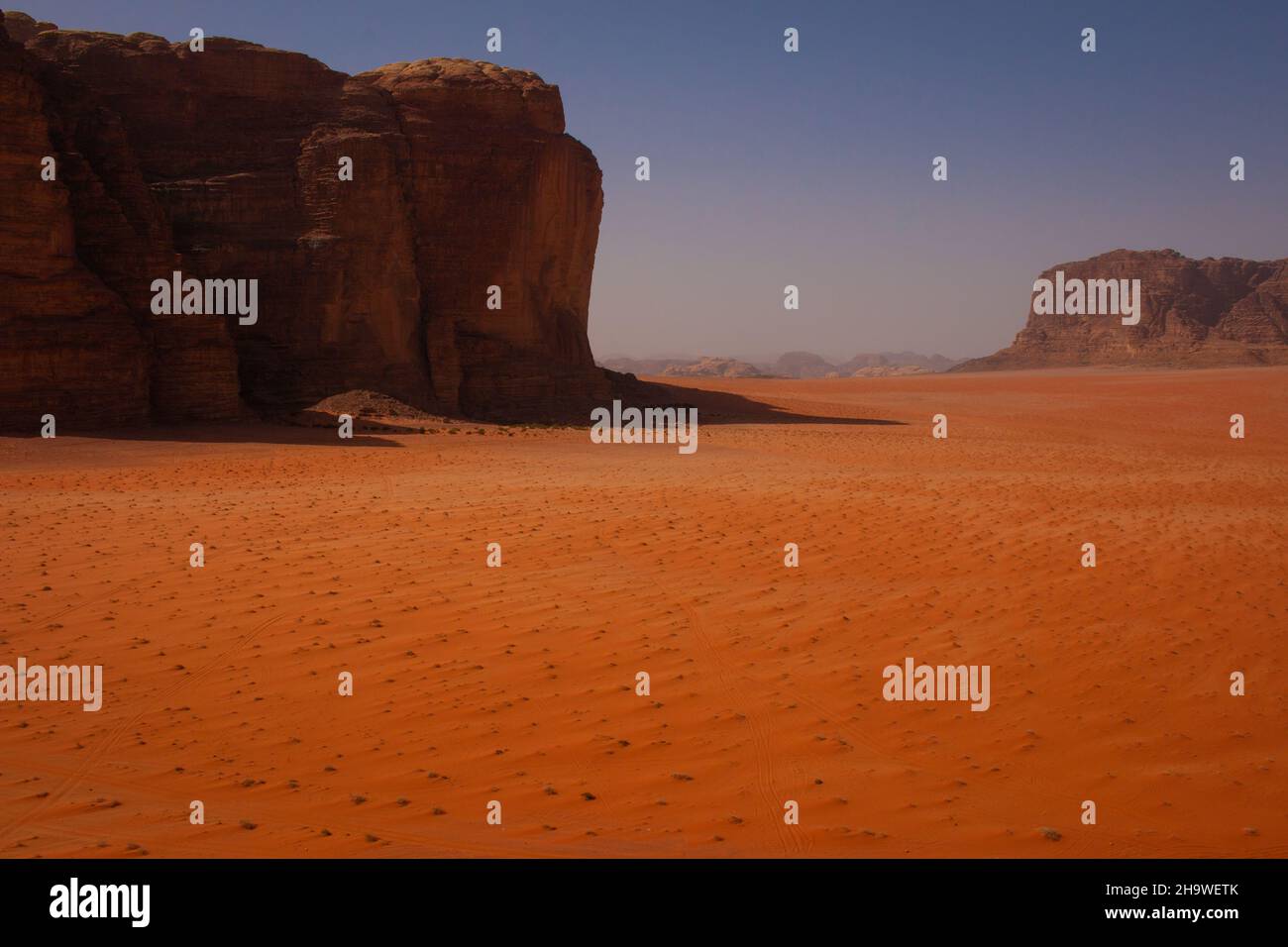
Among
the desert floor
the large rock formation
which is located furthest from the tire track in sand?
the large rock formation

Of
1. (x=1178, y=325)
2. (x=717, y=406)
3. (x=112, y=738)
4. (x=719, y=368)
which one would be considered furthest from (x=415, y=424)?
(x=1178, y=325)

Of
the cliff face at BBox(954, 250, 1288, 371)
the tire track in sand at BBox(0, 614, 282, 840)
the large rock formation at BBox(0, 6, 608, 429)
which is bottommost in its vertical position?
the tire track in sand at BBox(0, 614, 282, 840)

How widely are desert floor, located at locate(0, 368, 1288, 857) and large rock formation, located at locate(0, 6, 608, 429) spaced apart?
8.08 meters

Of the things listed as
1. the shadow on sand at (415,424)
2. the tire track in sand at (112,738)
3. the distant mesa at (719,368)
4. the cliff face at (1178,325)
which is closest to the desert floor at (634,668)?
the tire track in sand at (112,738)

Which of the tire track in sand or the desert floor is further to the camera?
the desert floor

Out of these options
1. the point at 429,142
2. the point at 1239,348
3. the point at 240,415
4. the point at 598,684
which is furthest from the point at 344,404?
the point at 1239,348

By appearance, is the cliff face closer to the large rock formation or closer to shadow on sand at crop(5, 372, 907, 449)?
shadow on sand at crop(5, 372, 907, 449)

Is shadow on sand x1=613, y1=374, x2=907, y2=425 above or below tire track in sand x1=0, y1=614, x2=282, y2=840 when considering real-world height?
above

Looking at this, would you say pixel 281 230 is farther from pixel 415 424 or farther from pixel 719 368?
pixel 719 368

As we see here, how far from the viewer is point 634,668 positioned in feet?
23.9

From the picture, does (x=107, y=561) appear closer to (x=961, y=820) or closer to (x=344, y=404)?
(x=961, y=820)

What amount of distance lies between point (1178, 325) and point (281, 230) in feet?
404

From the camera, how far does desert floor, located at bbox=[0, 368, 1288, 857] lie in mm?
5105

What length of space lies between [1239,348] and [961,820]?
130m
